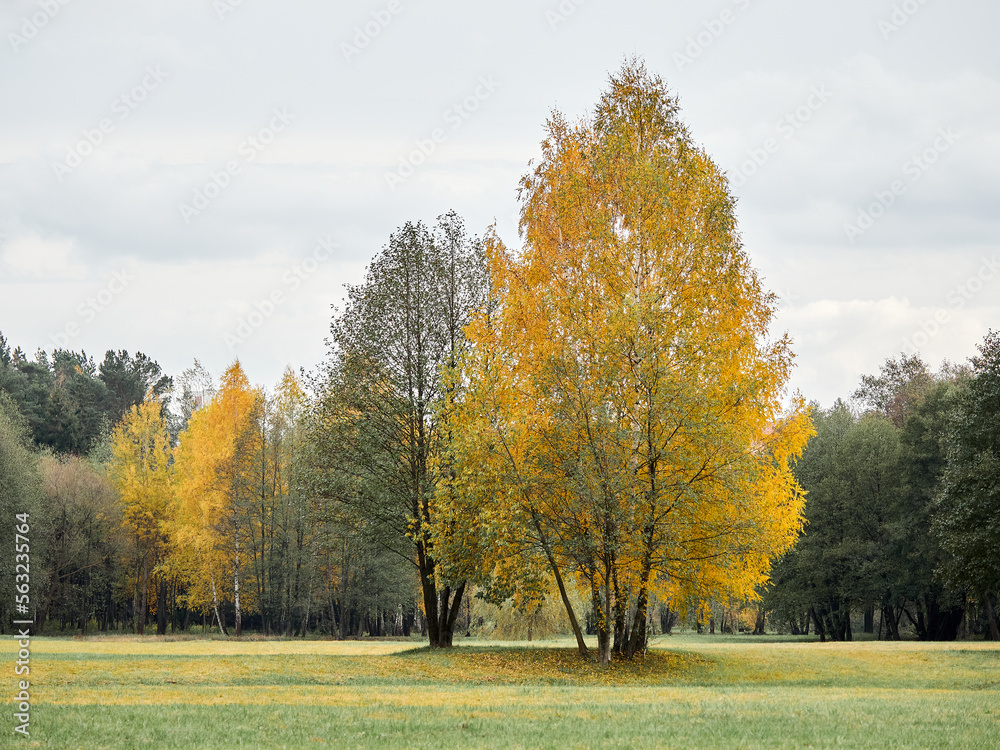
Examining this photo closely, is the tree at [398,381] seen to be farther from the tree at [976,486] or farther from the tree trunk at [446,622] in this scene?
the tree at [976,486]

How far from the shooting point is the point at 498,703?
1384cm

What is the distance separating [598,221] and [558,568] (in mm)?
9266

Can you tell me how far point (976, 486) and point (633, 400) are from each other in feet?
58.0

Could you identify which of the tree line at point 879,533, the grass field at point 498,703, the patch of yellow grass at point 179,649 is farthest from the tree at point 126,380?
the grass field at point 498,703

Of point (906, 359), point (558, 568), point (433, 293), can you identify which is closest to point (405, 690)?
point (558, 568)

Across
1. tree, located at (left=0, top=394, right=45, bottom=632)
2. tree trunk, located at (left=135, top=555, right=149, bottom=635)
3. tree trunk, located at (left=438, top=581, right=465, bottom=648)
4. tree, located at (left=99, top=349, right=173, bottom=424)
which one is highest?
tree, located at (left=99, top=349, right=173, bottom=424)

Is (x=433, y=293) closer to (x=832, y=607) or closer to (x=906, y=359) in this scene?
(x=832, y=607)

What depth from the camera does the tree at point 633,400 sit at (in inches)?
794

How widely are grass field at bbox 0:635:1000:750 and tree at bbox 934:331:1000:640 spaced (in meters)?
Result: 7.64

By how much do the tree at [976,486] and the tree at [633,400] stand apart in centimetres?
1256

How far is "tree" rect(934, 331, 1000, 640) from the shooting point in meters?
29.5

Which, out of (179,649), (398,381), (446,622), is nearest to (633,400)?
(398,381)

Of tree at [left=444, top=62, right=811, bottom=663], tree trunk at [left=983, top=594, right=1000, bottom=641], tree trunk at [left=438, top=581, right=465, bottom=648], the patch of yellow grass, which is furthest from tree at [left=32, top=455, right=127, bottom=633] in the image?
tree trunk at [left=983, top=594, right=1000, bottom=641]

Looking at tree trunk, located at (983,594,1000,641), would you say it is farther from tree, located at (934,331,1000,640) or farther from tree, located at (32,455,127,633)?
tree, located at (32,455,127,633)
